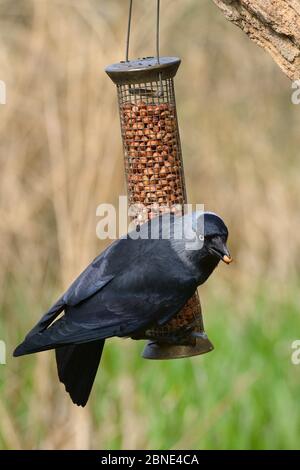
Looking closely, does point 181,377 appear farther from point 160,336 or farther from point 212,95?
point 212,95

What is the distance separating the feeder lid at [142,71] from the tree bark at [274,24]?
19.2 inches

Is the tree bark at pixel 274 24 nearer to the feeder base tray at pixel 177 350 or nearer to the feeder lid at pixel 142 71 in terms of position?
the feeder lid at pixel 142 71

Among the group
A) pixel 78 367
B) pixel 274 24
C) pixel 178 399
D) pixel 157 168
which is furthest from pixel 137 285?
pixel 178 399

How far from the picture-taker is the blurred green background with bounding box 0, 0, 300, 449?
6.22 m

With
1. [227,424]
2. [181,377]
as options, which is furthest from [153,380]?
[227,424]

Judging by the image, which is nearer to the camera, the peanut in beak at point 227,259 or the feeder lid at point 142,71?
the peanut in beak at point 227,259

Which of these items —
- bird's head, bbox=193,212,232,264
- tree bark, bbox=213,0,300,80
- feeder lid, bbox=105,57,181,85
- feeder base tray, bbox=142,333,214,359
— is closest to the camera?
tree bark, bbox=213,0,300,80

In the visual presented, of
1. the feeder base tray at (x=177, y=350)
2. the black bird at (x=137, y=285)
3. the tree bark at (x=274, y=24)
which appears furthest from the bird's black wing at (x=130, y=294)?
the tree bark at (x=274, y=24)

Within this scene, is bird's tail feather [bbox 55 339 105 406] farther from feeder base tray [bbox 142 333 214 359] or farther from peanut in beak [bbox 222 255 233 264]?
peanut in beak [bbox 222 255 233 264]

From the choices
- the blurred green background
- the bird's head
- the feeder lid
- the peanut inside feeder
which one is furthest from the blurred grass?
the feeder lid

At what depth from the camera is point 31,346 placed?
3656mm

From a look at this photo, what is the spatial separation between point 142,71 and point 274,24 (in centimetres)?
73

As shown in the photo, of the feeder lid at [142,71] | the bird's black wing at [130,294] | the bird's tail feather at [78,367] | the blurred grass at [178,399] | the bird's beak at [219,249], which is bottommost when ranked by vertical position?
the blurred grass at [178,399]

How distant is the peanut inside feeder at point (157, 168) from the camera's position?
417 cm
